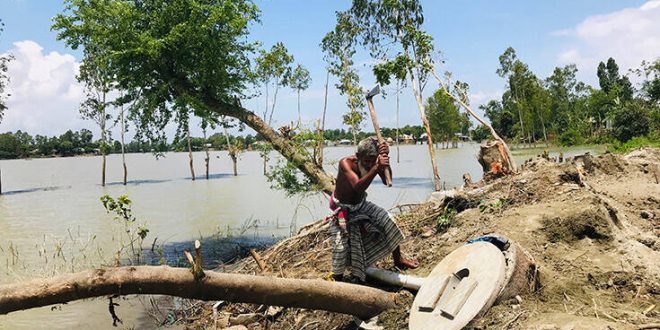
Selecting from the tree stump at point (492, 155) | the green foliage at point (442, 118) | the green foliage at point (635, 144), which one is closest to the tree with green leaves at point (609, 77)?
the green foliage at point (442, 118)

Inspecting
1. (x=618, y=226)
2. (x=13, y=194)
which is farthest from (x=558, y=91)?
(x=618, y=226)

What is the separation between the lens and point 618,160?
337 inches

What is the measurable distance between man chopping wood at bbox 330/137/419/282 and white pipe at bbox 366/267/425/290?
111 millimetres

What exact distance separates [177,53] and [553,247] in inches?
289

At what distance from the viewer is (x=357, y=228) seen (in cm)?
489

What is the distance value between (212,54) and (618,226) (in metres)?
7.31

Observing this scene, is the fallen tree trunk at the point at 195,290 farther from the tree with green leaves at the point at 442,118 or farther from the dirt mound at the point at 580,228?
the tree with green leaves at the point at 442,118

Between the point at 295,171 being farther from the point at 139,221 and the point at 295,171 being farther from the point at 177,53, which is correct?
the point at 139,221

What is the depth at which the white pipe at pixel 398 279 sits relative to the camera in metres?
A: 4.64

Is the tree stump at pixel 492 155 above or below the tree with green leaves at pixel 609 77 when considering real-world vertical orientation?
below

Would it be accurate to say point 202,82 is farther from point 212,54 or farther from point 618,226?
point 618,226

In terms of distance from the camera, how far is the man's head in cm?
466

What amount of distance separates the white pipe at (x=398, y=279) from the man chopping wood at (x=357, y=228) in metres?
0.11

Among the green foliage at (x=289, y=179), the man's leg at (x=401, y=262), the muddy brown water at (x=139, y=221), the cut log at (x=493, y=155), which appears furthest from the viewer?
the green foliage at (x=289, y=179)
